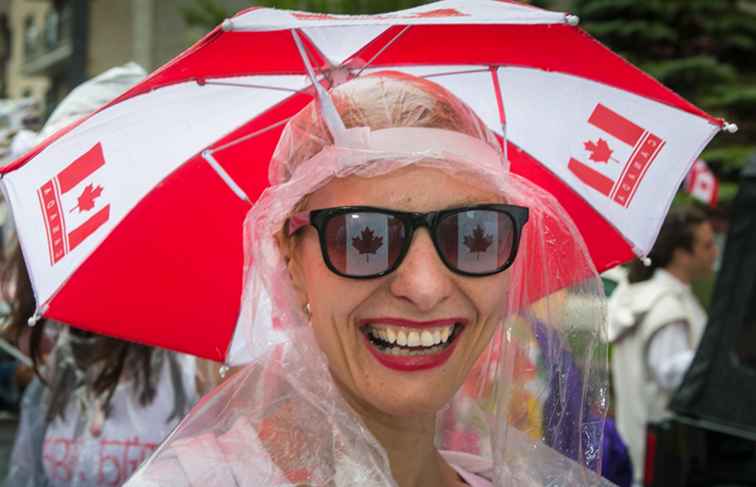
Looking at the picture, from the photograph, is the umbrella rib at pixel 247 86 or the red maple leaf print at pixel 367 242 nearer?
the red maple leaf print at pixel 367 242

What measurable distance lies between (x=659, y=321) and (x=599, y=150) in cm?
413

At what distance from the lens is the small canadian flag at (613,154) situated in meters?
2.31

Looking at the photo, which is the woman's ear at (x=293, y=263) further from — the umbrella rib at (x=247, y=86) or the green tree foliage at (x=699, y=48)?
the green tree foliage at (x=699, y=48)

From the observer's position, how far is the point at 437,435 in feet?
7.50

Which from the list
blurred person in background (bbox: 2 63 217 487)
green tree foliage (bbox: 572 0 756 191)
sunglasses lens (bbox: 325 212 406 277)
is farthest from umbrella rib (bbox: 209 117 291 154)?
green tree foliage (bbox: 572 0 756 191)

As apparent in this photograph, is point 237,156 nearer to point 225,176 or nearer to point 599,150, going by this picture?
point 225,176

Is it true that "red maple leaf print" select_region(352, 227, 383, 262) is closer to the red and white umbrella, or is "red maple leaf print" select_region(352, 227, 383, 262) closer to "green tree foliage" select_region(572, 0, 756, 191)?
the red and white umbrella

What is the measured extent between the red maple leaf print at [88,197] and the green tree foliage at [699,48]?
16.4m

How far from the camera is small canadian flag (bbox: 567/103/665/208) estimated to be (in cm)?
231

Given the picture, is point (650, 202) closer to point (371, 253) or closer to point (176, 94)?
point (371, 253)

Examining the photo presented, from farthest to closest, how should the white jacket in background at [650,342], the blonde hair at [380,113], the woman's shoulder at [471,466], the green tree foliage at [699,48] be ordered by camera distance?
the green tree foliage at [699,48] → the white jacket in background at [650,342] → the woman's shoulder at [471,466] → the blonde hair at [380,113]

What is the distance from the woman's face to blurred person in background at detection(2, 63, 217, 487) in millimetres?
1565

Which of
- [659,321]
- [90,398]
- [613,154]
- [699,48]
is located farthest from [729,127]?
[699,48]

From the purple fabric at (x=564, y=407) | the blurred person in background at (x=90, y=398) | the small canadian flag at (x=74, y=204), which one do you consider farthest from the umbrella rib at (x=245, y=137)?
the blurred person in background at (x=90, y=398)
